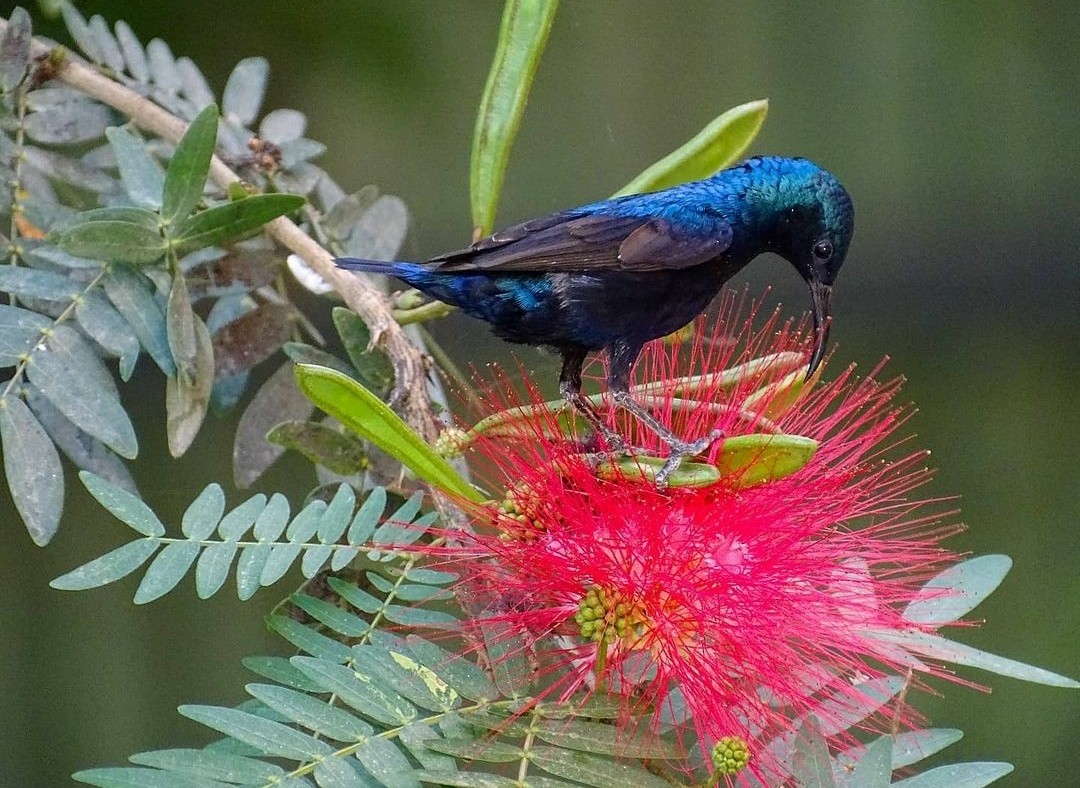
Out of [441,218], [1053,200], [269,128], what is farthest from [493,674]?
[1053,200]

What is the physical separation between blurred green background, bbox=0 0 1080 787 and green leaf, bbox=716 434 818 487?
3.04 feet

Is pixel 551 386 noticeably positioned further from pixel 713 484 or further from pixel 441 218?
pixel 441 218

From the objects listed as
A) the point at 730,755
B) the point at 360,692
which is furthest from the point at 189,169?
the point at 730,755

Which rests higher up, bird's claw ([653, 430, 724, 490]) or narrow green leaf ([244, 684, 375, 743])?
bird's claw ([653, 430, 724, 490])

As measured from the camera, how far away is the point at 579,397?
2.53 ft

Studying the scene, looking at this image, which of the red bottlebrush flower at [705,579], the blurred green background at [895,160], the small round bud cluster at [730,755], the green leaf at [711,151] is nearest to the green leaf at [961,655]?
the red bottlebrush flower at [705,579]

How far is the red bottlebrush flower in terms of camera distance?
615mm

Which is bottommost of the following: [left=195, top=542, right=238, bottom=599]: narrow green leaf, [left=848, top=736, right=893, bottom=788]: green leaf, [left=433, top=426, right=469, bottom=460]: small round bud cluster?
[left=848, top=736, right=893, bottom=788]: green leaf

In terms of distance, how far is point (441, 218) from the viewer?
5.17ft

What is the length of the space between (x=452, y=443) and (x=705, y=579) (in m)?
0.18

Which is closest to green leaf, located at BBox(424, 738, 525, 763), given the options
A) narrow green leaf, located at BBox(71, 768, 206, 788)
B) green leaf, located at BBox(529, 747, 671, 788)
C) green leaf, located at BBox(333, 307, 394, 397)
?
green leaf, located at BBox(529, 747, 671, 788)

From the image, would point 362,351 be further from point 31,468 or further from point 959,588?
point 959,588

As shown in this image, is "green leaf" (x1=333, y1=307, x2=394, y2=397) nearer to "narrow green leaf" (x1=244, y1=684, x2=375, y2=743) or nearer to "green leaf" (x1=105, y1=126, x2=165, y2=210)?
"green leaf" (x1=105, y1=126, x2=165, y2=210)

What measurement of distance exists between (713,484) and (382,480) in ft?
1.11
